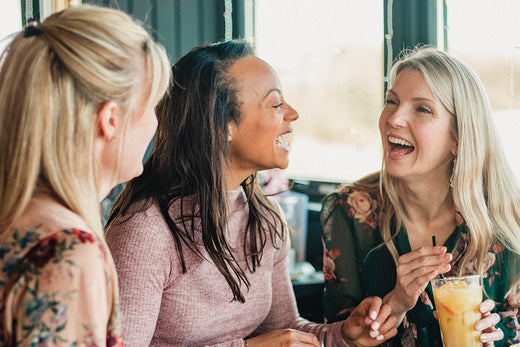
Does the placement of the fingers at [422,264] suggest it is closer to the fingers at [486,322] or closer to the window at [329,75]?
the fingers at [486,322]

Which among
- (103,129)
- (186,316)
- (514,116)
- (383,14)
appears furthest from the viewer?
(383,14)

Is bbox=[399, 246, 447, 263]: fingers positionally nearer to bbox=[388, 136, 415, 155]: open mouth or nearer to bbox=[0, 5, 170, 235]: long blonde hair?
bbox=[388, 136, 415, 155]: open mouth

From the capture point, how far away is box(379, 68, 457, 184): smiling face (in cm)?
196

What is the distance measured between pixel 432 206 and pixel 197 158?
37.6 inches

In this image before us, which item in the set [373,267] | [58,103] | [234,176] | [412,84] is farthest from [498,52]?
[58,103]

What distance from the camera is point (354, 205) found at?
219 centimetres

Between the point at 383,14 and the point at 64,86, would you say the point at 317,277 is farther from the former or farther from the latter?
the point at 64,86

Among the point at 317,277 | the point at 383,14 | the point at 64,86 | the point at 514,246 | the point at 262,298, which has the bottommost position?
the point at 317,277

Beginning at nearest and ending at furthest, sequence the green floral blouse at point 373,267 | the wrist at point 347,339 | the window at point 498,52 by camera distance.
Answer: the wrist at point 347,339
the green floral blouse at point 373,267
the window at point 498,52

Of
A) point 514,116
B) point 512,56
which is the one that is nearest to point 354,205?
point 514,116

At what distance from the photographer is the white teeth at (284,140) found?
1.89 m

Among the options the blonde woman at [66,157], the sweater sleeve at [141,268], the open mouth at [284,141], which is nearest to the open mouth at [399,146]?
the open mouth at [284,141]

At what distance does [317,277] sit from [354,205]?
96 centimetres

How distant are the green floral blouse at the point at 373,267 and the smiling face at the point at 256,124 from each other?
452 millimetres
